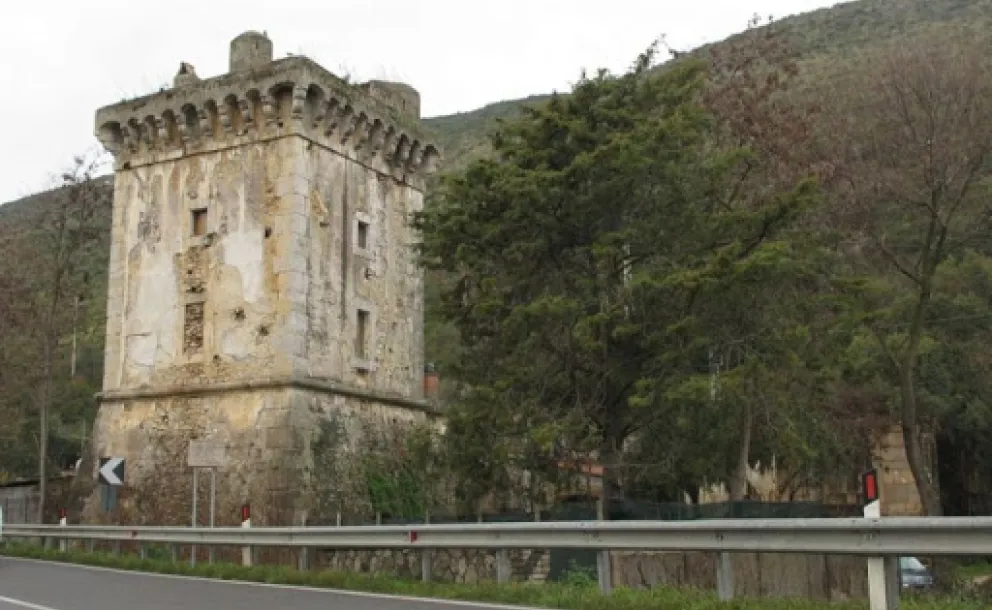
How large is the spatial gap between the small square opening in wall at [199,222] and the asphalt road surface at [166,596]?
11.8m

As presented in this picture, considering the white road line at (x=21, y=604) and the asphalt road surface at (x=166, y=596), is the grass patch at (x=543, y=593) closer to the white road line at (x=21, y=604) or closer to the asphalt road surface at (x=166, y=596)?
the asphalt road surface at (x=166, y=596)

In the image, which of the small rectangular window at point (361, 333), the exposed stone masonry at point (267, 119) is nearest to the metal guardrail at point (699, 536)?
the small rectangular window at point (361, 333)

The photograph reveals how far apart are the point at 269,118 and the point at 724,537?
60.9ft

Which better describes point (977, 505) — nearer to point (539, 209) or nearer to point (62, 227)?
point (539, 209)

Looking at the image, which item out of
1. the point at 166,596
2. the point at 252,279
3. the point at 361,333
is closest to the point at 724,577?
the point at 166,596

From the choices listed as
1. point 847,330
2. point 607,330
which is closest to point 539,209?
point 607,330

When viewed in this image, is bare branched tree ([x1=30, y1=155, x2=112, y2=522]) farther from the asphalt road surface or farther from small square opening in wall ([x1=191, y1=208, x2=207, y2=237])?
the asphalt road surface

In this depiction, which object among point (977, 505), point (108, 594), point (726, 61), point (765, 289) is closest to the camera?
point (108, 594)

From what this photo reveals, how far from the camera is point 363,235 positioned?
28.0 m

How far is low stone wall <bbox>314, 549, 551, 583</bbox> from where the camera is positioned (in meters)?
17.0

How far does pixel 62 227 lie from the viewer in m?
34.5

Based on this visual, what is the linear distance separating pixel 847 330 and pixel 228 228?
14.4 metres

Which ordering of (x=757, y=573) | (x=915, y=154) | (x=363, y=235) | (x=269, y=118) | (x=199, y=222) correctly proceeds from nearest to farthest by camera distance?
(x=757, y=573) < (x=915, y=154) < (x=269, y=118) < (x=199, y=222) < (x=363, y=235)

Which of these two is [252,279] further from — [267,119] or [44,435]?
[44,435]
